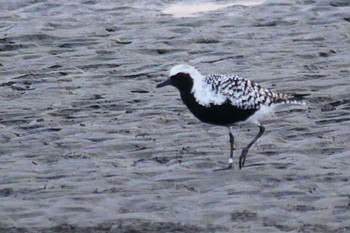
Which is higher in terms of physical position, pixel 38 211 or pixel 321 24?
pixel 38 211

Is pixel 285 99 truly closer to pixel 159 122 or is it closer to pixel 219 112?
pixel 219 112

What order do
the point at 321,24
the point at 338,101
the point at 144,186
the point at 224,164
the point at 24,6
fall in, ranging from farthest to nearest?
the point at 24,6 → the point at 321,24 → the point at 338,101 → the point at 224,164 → the point at 144,186

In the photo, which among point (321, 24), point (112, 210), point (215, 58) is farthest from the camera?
point (321, 24)

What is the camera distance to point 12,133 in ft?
45.0

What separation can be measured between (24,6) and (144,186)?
383 inches

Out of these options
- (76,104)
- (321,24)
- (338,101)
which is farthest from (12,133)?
(321,24)

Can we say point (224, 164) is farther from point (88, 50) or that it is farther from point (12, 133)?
point (88, 50)

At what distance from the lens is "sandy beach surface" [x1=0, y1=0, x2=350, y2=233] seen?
35.6 feet

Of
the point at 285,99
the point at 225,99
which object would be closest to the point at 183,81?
the point at 225,99

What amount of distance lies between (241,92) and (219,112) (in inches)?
11.8

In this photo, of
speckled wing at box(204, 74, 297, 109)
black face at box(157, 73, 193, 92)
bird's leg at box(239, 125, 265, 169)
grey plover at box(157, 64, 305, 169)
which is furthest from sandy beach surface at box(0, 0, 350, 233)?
black face at box(157, 73, 193, 92)

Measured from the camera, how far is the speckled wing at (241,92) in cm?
1225

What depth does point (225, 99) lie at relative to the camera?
12.2 meters

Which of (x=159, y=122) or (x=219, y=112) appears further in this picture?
(x=159, y=122)
